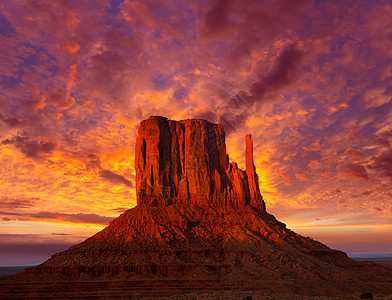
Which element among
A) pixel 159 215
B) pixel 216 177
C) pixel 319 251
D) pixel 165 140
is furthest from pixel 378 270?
pixel 165 140

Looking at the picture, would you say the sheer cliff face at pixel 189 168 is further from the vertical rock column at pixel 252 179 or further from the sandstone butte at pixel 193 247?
the sandstone butte at pixel 193 247

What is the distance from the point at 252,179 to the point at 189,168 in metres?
22.0

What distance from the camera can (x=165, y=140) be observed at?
12862 cm

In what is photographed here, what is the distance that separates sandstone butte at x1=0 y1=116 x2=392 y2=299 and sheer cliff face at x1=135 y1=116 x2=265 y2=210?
34cm

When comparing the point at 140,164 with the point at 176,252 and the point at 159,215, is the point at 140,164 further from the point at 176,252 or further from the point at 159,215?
the point at 176,252

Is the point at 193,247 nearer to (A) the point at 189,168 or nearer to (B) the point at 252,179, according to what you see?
(A) the point at 189,168

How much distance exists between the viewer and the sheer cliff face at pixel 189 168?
396ft

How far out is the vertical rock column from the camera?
409ft

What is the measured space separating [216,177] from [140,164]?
84.6ft

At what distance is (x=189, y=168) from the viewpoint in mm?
125188

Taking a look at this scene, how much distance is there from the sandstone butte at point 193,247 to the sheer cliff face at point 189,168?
0.34m

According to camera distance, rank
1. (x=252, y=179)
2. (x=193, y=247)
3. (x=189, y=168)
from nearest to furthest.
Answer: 1. (x=193, y=247)
2. (x=189, y=168)
3. (x=252, y=179)

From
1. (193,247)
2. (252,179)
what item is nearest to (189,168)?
(252,179)

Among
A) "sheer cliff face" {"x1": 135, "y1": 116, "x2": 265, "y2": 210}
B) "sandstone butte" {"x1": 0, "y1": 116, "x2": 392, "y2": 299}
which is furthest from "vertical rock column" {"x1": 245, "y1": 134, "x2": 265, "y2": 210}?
"sandstone butte" {"x1": 0, "y1": 116, "x2": 392, "y2": 299}
